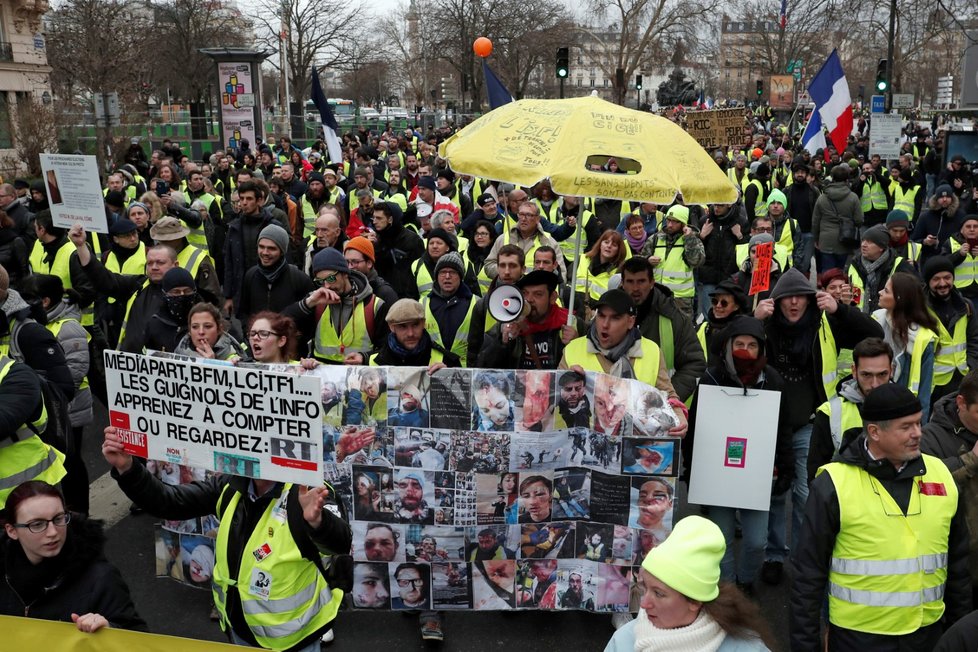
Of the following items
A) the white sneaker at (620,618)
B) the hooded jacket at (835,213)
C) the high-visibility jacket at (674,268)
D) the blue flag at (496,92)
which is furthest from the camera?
the hooded jacket at (835,213)

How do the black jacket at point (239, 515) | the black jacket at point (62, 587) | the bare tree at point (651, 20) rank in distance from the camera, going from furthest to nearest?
the bare tree at point (651, 20) → the black jacket at point (239, 515) → the black jacket at point (62, 587)

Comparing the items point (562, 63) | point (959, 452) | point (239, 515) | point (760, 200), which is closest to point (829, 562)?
point (959, 452)

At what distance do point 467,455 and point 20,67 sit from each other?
45.2 metres

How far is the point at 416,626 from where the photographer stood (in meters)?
4.95

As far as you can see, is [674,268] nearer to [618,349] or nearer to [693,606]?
[618,349]

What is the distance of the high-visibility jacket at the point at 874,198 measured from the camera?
51.6 feet

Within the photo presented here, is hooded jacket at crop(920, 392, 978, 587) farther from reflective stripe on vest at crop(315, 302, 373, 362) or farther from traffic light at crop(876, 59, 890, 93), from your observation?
traffic light at crop(876, 59, 890, 93)

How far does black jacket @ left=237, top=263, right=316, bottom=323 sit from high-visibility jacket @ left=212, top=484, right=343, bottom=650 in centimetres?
353

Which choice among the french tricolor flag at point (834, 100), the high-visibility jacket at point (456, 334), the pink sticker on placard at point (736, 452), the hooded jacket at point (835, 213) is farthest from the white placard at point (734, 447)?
the french tricolor flag at point (834, 100)

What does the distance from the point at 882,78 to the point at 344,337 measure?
20464 millimetres

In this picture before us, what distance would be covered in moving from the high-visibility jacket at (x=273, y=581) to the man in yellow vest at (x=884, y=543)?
6.15 feet

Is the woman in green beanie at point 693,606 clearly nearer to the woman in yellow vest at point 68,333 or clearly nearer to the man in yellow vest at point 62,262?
the woman in yellow vest at point 68,333

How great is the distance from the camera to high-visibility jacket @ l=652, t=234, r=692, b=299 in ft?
29.4

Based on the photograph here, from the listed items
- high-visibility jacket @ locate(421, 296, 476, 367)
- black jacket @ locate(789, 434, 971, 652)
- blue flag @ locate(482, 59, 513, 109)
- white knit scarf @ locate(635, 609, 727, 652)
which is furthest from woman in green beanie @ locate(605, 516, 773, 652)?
blue flag @ locate(482, 59, 513, 109)
